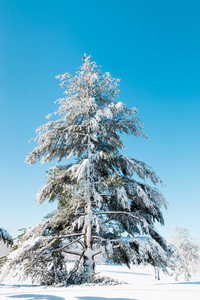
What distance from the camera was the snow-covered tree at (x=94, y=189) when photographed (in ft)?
22.4

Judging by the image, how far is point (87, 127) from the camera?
9.23 m

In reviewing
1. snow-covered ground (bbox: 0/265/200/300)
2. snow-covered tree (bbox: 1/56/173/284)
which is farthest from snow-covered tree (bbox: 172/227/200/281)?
snow-covered ground (bbox: 0/265/200/300)

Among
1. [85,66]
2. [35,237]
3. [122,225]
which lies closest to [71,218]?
[35,237]

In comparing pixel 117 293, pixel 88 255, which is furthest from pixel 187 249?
pixel 117 293

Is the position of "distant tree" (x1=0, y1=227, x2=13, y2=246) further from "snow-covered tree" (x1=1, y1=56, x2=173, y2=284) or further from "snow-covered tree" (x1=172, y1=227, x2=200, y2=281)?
"snow-covered tree" (x1=172, y1=227, x2=200, y2=281)

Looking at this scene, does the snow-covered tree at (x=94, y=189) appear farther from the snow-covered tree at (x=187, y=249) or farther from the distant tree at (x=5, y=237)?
the snow-covered tree at (x=187, y=249)

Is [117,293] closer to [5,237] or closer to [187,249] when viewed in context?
[5,237]

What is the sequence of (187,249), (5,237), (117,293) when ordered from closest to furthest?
(117,293) → (5,237) → (187,249)

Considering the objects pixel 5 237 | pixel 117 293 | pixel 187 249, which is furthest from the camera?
pixel 187 249

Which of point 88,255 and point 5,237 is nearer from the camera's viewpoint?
point 88,255

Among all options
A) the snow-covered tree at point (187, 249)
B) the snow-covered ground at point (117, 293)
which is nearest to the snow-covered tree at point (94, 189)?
the snow-covered ground at point (117, 293)

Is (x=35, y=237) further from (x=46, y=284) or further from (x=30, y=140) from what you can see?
(x=30, y=140)

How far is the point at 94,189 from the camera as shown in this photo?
23.6 ft

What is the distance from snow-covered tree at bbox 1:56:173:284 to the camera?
268 inches
